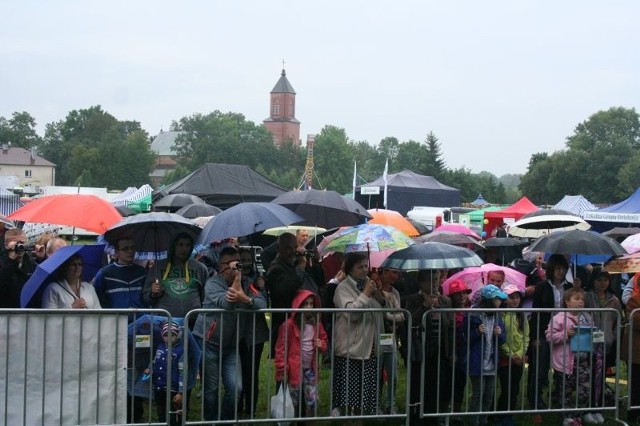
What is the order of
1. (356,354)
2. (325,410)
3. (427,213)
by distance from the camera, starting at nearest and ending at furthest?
(356,354) → (325,410) → (427,213)

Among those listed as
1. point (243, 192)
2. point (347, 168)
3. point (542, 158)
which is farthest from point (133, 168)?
point (243, 192)

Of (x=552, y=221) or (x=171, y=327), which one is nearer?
(x=171, y=327)

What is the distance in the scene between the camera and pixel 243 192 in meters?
22.1

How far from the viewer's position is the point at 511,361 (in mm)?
7637

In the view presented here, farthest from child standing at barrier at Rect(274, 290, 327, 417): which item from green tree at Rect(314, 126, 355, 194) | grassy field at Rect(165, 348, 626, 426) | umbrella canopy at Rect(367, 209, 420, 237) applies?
green tree at Rect(314, 126, 355, 194)

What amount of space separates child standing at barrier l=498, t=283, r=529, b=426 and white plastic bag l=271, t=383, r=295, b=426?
75.1 inches

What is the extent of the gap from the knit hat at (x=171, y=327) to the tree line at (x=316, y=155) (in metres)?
50.2

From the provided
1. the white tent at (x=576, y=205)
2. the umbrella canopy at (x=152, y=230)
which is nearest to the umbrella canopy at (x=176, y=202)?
the umbrella canopy at (x=152, y=230)

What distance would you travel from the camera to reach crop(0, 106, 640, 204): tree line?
87.8 meters

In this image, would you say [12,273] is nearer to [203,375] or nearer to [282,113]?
[203,375]

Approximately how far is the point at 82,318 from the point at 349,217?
384 centimetres

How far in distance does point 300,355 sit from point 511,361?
6.38 feet

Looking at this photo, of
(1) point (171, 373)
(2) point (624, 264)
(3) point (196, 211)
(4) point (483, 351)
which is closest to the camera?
(1) point (171, 373)

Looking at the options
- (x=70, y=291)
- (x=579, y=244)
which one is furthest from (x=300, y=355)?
(x=579, y=244)
